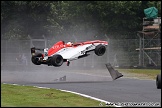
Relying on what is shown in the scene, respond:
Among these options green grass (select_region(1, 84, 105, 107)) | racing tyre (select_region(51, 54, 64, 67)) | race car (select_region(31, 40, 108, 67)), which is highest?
race car (select_region(31, 40, 108, 67))

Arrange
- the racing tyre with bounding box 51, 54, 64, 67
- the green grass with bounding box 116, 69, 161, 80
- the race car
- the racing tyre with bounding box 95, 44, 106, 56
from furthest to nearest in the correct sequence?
the green grass with bounding box 116, 69, 161, 80
the race car
the racing tyre with bounding box 95, 44, 106, 56
the racing tyre with bounding box 51, 54, 64, 67

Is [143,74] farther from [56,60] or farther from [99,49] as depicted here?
[56,60]

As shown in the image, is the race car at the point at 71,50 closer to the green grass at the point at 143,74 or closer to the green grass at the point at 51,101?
the green grass at the point at 143,74

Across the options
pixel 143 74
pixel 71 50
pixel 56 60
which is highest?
pixel 71 50

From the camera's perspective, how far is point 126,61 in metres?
42.6

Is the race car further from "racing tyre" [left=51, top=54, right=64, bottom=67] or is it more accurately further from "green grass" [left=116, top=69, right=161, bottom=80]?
"green grass" [left=116, top=69, right=161, bottom=80]

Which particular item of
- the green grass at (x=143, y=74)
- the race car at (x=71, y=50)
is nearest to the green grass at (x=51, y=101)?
the race car at (x=71, y=50)

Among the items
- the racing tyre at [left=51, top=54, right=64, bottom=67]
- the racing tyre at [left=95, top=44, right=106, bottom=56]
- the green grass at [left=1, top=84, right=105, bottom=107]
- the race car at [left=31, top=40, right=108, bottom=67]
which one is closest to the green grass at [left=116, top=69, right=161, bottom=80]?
the racing tyre at [left=95, top=44, right=106, bottom=56]

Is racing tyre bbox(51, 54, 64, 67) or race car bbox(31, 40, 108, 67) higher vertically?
race car bbox(31, 40, 108, 67)

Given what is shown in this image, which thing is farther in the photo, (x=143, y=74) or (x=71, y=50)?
(x=143, y=74)

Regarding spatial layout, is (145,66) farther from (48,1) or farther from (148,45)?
(48,1)

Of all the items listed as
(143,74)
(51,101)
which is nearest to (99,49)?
(143,74)

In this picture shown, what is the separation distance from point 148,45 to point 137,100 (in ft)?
93.8

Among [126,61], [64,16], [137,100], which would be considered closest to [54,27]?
[64,16]
